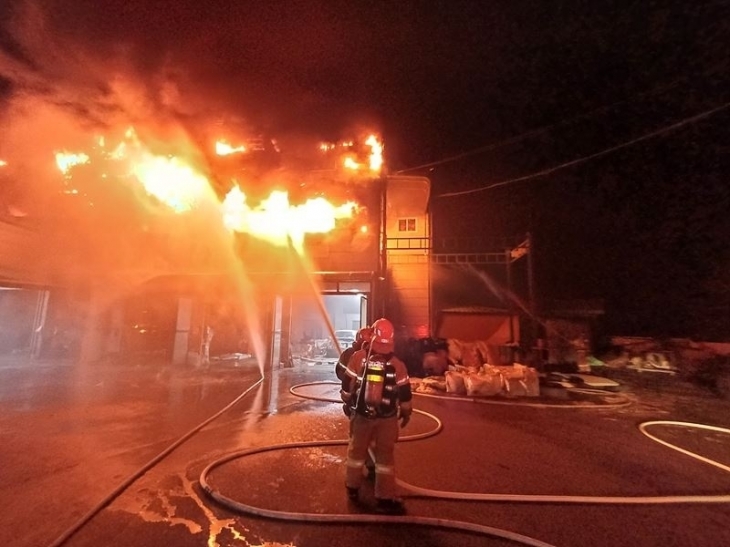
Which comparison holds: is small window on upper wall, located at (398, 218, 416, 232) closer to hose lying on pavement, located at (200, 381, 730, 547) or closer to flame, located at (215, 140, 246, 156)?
flame, located at (215, 140, 246, 156)

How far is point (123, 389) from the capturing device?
9.55 meters

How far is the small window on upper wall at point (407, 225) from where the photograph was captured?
56.7ft

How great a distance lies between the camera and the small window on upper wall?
17281 millimetres

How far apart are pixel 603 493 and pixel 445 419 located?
11.0ft

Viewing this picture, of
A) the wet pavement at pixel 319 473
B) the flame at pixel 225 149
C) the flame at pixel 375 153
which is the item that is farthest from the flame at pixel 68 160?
the flame at pixel 375 153

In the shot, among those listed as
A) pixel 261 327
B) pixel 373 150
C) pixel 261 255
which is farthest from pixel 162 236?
pixel 373 150

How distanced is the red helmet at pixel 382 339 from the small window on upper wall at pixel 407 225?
13463 millimetres

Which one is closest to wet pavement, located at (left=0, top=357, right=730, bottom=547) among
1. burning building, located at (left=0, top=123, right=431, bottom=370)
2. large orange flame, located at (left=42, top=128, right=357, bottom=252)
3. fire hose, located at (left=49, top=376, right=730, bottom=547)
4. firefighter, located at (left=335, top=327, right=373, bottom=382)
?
fire hose, located at (left=49, top=376, right=730, bottom=547)

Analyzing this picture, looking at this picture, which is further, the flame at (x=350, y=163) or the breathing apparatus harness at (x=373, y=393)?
the flame at (x=350, y=163)

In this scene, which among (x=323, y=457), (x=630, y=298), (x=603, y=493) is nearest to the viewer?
(x=603, y=493)

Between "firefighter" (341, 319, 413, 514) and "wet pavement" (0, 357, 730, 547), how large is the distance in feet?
0.89

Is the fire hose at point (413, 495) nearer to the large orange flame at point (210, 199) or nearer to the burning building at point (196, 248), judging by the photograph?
the burning building at point (196, 248)

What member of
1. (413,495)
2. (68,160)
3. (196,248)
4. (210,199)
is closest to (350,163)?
(210,199)

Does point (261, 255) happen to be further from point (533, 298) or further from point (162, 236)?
point (533, 298)
